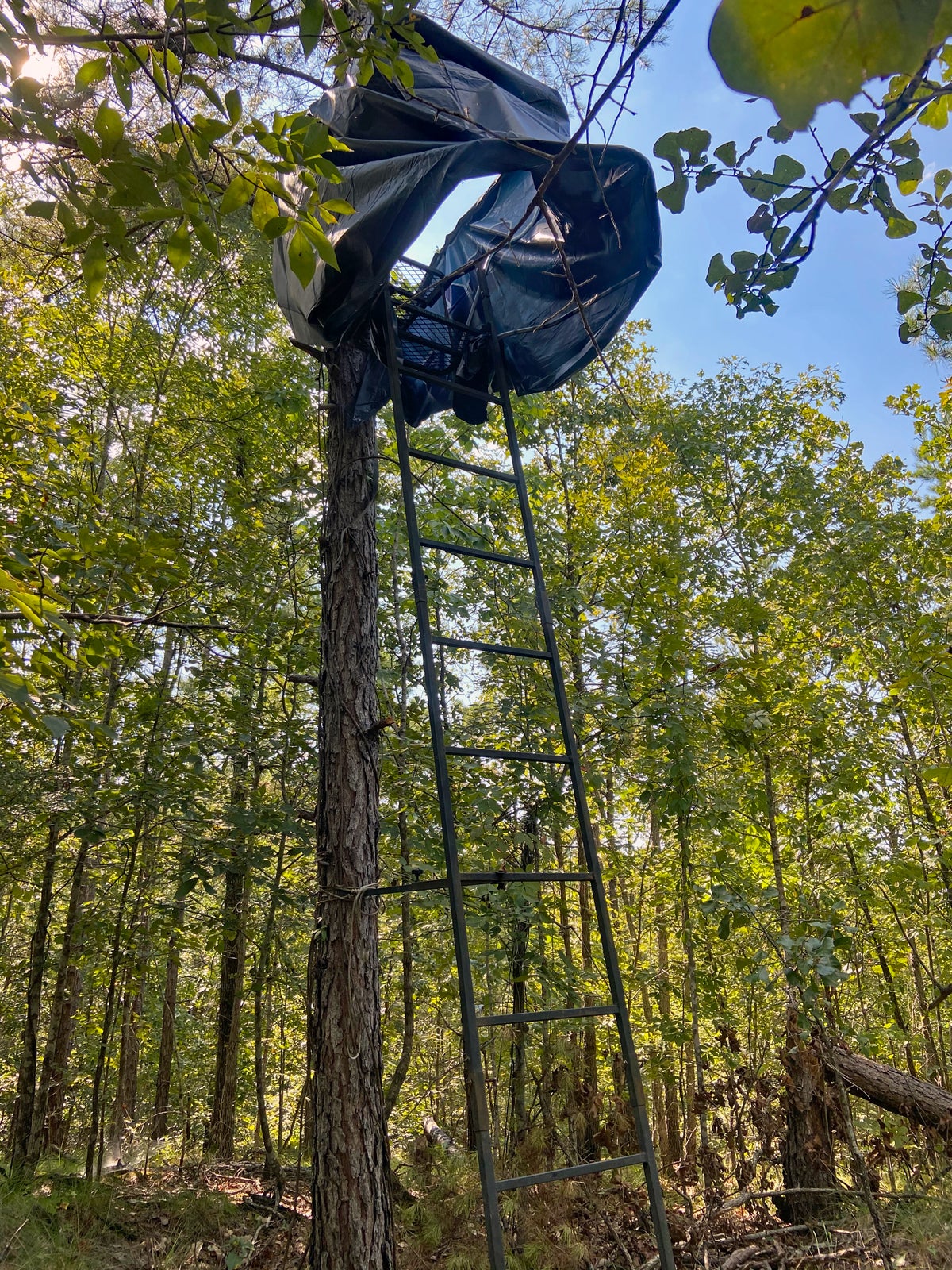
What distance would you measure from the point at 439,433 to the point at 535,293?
1810 millimetres

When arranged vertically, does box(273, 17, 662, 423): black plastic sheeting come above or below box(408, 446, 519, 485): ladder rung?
above

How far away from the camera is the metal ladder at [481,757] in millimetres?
1814

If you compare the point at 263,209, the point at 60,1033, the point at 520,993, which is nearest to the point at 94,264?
the point at 263,209

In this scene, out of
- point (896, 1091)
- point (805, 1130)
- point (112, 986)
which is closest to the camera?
point (805, 1130)

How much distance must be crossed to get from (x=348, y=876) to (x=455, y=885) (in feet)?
2.13

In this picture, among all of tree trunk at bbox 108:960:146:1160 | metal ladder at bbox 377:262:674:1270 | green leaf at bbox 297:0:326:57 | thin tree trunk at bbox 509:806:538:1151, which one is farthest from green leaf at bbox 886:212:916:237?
tree trunk at bbox 108:960:146:1160

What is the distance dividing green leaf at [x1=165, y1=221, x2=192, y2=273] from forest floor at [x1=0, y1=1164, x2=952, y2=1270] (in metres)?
3.13

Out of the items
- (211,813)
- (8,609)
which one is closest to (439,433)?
(211,813)

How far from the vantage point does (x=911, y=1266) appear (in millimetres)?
2457

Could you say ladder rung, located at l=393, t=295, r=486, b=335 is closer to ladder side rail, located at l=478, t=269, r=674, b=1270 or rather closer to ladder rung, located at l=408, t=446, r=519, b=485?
ladder side rail, located at l=478, t=269, r=674, b=1270

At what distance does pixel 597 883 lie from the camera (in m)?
2.35

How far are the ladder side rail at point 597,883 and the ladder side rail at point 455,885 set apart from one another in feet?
1.34

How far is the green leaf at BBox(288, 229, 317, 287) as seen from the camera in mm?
1032

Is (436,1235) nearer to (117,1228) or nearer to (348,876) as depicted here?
(117,1228)
